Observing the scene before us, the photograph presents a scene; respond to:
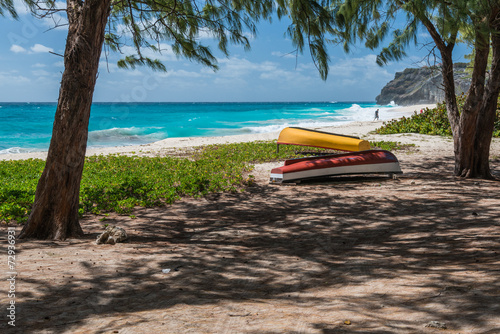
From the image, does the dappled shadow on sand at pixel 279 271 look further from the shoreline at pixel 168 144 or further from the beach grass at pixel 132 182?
the shoreline at pixel 168 144

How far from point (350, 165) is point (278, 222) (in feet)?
11.7

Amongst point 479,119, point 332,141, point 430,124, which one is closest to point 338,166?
point 332,141

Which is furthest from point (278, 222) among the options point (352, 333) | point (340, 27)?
point (352, 333)

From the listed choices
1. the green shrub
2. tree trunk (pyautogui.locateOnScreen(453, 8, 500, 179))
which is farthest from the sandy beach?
the green shrub

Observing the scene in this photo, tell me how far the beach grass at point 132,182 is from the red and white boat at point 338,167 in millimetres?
864

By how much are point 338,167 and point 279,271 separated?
533 cm

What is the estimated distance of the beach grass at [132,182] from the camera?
21.5 ft

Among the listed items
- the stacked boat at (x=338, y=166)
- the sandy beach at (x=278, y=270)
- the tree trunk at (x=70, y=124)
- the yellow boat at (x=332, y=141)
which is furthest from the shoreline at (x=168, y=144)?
the tree trunk at (x=70, y=124)

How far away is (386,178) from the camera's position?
9102 millimetres

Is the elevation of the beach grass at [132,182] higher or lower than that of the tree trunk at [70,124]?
lower

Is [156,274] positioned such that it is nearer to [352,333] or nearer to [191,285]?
[191,285]

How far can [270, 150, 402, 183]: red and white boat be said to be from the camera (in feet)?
29.0

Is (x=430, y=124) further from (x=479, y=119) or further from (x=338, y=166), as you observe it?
(x=338, y=166)

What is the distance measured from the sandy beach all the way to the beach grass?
401 millimetres
